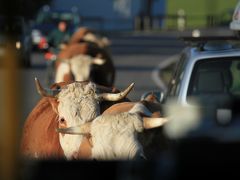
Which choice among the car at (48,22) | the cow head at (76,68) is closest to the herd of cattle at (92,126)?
the cow head at (76,68)

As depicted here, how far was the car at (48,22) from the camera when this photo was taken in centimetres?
3673

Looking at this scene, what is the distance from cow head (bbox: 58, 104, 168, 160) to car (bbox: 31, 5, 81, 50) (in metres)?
30.4

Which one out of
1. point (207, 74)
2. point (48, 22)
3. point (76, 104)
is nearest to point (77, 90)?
point (76, 104)

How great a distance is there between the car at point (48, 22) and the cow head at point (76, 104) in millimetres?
29318

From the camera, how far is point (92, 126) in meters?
5.64

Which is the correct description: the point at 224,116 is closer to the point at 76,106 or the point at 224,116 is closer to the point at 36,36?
the point at 76,106

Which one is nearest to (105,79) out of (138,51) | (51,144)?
(51,144)

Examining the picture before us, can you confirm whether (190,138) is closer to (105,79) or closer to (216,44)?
(216,44)

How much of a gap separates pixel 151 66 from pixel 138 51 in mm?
10130

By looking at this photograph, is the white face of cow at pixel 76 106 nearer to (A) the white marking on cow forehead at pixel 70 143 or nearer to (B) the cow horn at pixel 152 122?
(A) the white marking on cow forehead at pixel 70 143

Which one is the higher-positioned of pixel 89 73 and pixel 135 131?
pixel 135 131

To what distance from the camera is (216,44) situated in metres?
8.02

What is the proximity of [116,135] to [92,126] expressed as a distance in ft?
0.75


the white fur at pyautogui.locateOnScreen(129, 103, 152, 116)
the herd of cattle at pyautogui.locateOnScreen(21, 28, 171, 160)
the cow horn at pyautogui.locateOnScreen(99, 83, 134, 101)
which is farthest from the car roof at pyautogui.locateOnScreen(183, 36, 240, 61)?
the white fur at pyautogui.locateOnScreen(129, 103, 152, 116)
